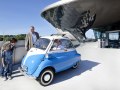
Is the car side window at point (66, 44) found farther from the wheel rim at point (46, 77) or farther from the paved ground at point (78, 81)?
the wheel rim at point (46, 77)

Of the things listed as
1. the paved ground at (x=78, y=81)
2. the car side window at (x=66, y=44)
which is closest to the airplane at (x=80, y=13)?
the car side window at (x=66, y=44)

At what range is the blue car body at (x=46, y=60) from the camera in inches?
208

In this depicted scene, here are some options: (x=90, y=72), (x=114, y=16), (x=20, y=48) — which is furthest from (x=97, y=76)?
(x=114, y=16)

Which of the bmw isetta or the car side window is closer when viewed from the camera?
the bmw isetta

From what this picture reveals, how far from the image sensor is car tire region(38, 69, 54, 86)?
5288 mm

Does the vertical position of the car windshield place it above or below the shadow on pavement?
above

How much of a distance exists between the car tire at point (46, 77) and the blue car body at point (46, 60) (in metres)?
0.18

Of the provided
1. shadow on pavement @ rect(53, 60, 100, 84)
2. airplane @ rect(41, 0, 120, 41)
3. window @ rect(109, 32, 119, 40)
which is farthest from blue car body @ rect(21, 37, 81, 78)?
airplane @ rect(41, 0, 120, 41)

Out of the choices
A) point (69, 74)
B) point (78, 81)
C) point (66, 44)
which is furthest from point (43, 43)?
point (78, 81)

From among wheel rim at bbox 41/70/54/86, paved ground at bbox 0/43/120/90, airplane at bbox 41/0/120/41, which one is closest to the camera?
paved ground at bbox 0/43/120/90

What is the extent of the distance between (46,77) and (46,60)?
661mm

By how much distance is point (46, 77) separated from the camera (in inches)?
214

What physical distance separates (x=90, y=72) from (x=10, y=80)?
3.68m

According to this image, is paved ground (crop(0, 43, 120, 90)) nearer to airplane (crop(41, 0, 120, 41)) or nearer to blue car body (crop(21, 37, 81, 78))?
blue car body (crop(21, 37, 81, 78))
